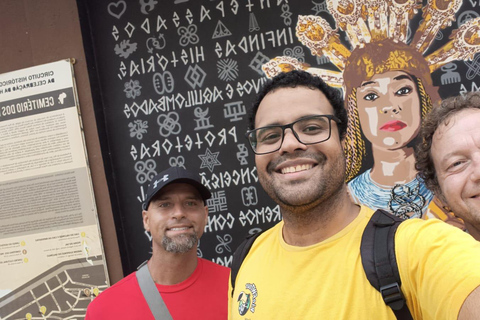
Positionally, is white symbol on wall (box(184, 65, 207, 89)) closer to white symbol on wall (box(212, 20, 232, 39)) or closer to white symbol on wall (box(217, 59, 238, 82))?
white symbol on wall (box(217, 59, 238, 82))

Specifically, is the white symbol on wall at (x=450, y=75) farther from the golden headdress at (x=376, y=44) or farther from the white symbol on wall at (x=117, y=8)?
the white symbol on wall at (x=117, y=8)

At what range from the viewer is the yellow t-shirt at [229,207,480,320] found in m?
1.16

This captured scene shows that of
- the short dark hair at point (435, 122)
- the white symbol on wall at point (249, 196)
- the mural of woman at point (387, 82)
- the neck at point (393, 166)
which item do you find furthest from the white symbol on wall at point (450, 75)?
the white symbol on wall at point (249, 196)

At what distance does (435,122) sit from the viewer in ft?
6.01

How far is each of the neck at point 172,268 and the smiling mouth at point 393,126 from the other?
171cm

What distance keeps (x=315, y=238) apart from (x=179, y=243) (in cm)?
119

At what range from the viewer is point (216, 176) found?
3430 millimetres

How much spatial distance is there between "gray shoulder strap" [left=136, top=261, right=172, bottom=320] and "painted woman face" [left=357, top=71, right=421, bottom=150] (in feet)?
6.21

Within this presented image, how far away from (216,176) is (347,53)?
1.44 meters

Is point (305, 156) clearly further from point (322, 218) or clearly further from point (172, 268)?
point (172, 268)

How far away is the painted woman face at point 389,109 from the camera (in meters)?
3.03

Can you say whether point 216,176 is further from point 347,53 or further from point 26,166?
point 26,166

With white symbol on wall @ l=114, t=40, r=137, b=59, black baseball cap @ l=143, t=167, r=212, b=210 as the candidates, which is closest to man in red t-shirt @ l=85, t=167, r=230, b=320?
black baseball cap @ l=143, t=167, r=212, b=210

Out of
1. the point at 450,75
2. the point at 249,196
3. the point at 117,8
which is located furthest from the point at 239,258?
the point at 117,8
